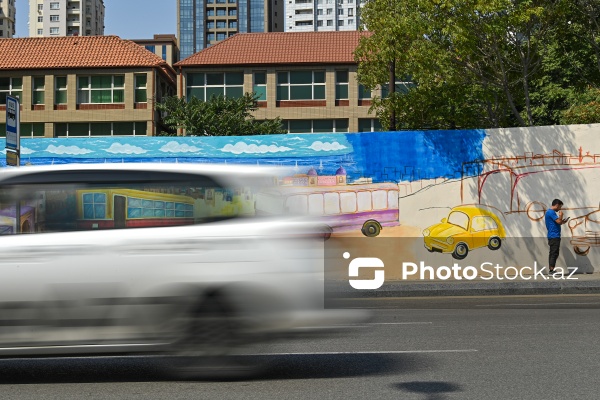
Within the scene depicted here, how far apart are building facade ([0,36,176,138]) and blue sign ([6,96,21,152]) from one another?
149 feet

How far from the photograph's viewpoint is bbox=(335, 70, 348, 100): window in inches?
2398

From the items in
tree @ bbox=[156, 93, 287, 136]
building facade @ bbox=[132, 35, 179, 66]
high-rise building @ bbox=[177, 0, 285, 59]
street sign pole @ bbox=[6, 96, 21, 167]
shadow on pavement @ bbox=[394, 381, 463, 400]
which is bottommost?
shadow on pavement @ bbox=[394, 381, 463, 400]

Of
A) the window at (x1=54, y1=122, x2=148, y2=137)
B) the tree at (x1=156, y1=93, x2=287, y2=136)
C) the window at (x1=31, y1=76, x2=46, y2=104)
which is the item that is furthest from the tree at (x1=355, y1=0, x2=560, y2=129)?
the window at (x1=31, y1=76, x2=46, y2=104)

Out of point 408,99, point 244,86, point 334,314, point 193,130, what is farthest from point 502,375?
point 244,86

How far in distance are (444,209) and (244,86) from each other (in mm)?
43363

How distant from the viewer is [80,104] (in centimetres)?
6078

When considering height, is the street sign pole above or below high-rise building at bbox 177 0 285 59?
below

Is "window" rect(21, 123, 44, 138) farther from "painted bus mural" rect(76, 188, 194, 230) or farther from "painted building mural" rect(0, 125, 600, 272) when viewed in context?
"painted bus mural" rect(76, 188, 194, 230)

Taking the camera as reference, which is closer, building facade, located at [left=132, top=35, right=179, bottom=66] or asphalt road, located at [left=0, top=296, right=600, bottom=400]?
asphalt road, located at [left=0, top=296, right=600, bottom=400]

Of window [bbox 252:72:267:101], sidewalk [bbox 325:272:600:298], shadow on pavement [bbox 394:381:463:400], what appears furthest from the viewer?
window [bbox 252:72:267:101]

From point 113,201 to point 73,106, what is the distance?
5575 centimetres

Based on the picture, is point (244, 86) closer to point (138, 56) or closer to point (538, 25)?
point (138, 56)

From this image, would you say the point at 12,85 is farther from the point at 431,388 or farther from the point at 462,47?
the point at 431,388

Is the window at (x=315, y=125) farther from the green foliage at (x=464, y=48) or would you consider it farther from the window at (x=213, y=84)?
the green foliage at (x=464, y=48)
